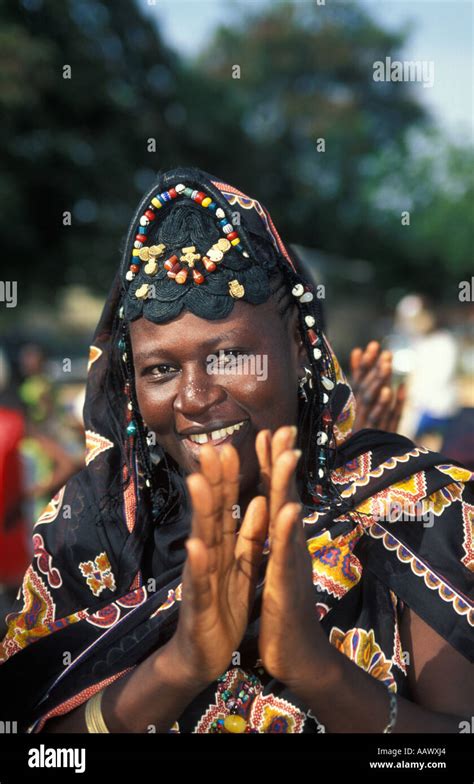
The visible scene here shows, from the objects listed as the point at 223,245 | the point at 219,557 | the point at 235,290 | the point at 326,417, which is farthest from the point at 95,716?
the point at 223,245

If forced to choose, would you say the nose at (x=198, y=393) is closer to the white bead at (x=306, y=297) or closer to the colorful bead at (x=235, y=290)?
the colorful bead at (x=235, y=290)

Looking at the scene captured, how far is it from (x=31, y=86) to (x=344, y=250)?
1783 centimetres

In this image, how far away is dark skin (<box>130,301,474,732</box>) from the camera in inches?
60.7

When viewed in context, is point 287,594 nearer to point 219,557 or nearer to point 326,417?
point 219,557

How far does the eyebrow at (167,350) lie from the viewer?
6.17ft

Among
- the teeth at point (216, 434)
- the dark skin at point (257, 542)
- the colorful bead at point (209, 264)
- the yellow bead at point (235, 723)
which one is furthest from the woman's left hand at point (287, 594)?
the colorful bead at point (209, 264)

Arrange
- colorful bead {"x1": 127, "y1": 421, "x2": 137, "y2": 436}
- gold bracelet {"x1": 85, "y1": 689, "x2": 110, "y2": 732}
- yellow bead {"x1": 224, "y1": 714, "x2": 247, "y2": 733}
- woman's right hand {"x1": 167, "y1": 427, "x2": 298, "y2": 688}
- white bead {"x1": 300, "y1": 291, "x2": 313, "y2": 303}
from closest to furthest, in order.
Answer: woman's right hand {"x1": 167, "y1": 427, "x2": 298, "y2": 688} < gold bracelet {"x1": 85, "y1": 689, "x2": 110, "y2": 732} < yellow bead {"x1": 224, "y1": 714, "x2": 247, "y2": 733} < white bead {"x1": 300, "y1": 291, "x2": 313, "y2": 303} < colorful bead {"x1": 127, "y1": 421, "x2": 137, "y2": 436}

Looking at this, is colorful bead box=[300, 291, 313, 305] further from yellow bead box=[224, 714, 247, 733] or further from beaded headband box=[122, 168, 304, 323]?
yellow bead box=[224, 714, 247, 733]

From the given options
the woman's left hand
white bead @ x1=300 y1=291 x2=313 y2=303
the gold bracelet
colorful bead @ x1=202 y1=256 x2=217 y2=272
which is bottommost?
the gold bracelet

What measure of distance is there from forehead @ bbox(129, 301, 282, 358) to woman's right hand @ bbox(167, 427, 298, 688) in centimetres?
35

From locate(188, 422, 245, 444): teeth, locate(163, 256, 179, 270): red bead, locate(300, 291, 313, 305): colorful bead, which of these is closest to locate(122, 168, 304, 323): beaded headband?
locate(163, 256, 179, 270): red bead

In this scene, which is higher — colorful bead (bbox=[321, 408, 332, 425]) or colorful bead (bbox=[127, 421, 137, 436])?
colorful bead (bbox=[321, 408, 332, 425])

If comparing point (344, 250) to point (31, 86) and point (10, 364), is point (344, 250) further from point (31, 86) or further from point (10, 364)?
point (10, 364)

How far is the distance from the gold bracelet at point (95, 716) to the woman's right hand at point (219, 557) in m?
0.32
